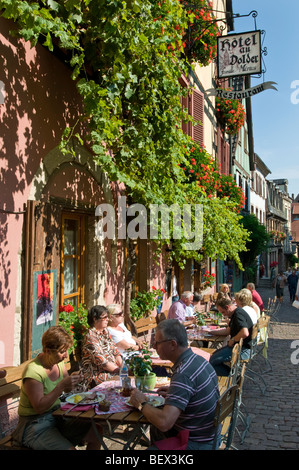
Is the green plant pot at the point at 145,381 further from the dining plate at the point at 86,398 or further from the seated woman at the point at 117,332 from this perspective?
the seated woman at the point at 117,332

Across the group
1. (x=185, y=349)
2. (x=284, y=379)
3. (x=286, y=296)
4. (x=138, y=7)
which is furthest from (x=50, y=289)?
(x=286, y=296)

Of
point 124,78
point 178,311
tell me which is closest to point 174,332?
point 124,78

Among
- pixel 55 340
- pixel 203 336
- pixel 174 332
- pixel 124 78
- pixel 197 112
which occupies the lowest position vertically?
pixel 203 336

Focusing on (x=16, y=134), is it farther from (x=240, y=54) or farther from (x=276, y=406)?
(x=240, y=54)

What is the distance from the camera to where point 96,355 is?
4477 millimetres

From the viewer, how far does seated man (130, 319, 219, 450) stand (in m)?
2.86

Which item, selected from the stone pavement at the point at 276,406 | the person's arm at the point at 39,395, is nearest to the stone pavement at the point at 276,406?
the stone pavement at the point at 276,406

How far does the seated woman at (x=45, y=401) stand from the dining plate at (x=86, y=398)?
0.14 meters

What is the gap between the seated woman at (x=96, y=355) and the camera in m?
A: 4.46

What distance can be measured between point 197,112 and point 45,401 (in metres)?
11.9

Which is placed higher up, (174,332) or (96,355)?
(174,332)

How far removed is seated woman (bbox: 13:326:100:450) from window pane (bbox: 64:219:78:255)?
9.00 ft

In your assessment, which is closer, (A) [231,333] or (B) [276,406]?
(B) [276,406]

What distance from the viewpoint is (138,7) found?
197 inches
